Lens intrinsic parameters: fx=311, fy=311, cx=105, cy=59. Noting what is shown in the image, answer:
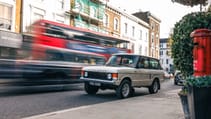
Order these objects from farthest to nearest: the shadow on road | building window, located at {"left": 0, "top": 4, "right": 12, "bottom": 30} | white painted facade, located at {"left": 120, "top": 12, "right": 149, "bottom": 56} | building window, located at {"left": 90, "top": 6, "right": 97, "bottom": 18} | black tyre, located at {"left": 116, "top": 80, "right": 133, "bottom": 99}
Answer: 1. white painted facade, located at {"left": 120, "top": 12, "right": 149, "bottom": 56}
2. building window, located at {"left": 90, "top": 6, "right": 97, "bottom": 18}
3. building window, located at {"left": 0, "top": 4, "right": 12, "bottom": 30}
4. the shadow on road
5. black tyre, located at {"left": 116, "top": 80, "right": 133, "bottom": 99}

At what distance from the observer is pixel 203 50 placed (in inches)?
238

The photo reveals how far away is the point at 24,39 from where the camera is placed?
15.4 metres

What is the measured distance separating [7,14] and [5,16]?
0.80 ft

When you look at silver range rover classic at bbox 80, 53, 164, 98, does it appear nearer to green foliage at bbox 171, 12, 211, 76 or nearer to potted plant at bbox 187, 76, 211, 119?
green foliage at bbox 171, 12, 211, 76

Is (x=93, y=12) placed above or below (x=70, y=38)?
above

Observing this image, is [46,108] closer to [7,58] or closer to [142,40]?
[7,58]

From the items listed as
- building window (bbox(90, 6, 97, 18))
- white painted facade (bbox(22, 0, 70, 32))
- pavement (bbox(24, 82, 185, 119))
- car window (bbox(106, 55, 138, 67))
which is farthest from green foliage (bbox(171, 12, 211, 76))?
building window (bbox(90, 6, 97, 18))

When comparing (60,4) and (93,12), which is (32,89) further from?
(93,12)

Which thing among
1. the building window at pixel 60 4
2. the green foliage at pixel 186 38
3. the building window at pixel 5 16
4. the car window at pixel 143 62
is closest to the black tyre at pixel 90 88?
the car window at pixel 143 62

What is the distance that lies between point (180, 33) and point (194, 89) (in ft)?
7.21

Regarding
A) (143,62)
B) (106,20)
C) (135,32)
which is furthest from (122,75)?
(135,32)

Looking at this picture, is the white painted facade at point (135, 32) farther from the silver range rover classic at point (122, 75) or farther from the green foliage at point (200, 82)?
the green foliage at point (200, 82)

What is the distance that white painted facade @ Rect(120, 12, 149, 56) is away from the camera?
4088 centimetres

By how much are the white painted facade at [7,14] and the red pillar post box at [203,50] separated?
58.1ft
